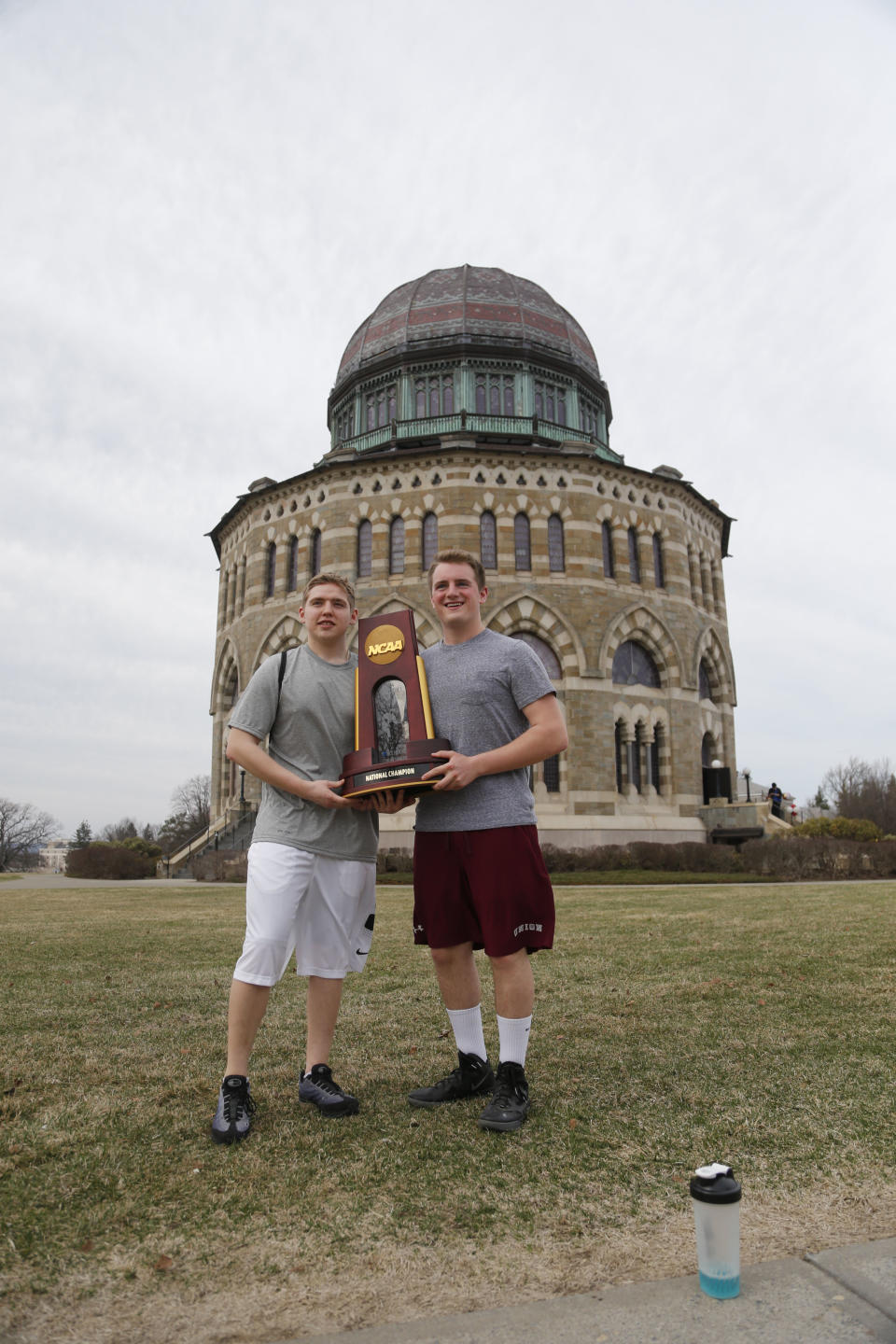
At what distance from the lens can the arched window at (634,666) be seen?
32250 mm

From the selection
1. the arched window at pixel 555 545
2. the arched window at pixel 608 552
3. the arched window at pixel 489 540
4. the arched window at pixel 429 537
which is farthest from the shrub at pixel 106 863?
the arched window at pixel 608 552

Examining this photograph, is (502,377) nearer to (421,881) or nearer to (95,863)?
(95,863)

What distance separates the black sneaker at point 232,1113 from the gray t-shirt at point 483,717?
1365 millimetres

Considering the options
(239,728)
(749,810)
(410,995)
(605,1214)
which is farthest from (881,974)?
(749,810)

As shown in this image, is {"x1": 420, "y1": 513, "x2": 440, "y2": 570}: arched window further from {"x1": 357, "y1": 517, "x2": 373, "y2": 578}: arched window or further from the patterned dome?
the patterned dome

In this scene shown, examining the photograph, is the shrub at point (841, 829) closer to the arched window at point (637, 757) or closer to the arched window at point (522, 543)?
the arched window at point (637, 757)

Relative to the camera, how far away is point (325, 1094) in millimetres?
3635

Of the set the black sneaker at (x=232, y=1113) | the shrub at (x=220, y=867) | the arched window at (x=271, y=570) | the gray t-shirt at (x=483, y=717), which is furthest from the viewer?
the arched window at (x=271, y=570)

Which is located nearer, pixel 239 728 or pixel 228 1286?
pixel 228 1286

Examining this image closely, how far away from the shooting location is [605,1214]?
262cm

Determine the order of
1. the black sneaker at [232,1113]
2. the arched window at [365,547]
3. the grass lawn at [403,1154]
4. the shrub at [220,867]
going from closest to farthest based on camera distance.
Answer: the grass lawn at [403,1154]
the black sneaker at [232,1113]
the shrub at [220,867]
the arched window at [365,547]

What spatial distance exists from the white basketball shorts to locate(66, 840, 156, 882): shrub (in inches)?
1184

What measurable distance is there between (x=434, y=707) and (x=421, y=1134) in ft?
6.09

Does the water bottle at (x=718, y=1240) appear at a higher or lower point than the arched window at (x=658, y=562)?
lower
